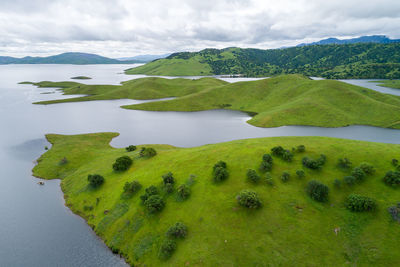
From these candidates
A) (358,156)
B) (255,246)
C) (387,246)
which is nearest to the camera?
(387,246)

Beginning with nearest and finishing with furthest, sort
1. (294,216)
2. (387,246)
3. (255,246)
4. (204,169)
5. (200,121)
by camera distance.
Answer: (387,246), (255,246), (294,216), (204,169), (200,121)

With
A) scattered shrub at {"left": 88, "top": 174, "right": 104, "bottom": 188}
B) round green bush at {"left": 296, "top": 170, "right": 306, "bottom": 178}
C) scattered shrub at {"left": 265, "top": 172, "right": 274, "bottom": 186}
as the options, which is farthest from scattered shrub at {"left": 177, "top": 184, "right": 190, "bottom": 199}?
scattered shrub at {"left": 88, "top": 174, "right": 104, "bottom": 188}

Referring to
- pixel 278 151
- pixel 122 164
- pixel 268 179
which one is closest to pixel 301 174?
pixel 268 179

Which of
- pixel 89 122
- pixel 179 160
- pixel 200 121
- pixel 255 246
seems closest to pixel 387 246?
pixel 255 246

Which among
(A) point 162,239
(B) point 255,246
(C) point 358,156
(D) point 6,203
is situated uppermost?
(C) point 358,156

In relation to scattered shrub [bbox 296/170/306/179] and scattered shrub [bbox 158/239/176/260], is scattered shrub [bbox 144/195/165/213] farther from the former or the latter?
scattered shrub [bbox 296/170/306/179]

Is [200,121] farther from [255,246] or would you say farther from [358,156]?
[255,246]
